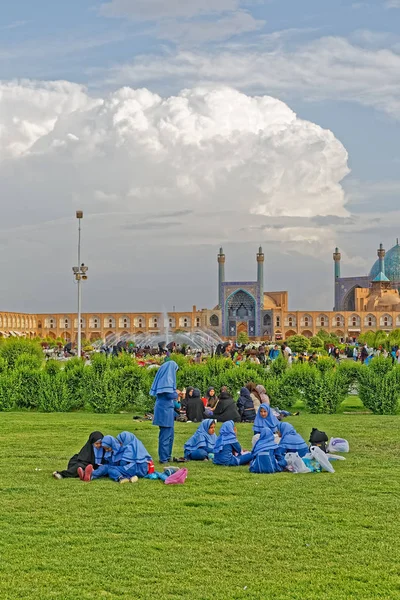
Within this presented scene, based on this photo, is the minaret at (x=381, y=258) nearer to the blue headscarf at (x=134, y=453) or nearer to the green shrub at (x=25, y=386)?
the green shrub at (x=25, y=386)

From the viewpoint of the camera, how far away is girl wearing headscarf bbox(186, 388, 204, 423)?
12227mm

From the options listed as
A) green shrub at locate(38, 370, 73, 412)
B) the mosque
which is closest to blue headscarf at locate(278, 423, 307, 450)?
green shrub at locate(38, 370, 73, 412)

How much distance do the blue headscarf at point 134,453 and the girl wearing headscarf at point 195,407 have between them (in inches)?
186

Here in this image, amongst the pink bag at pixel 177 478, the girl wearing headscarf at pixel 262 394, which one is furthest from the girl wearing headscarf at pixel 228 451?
the girl wearing headscarf at pixel 262 394

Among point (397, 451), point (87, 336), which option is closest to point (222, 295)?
point (87, 336)

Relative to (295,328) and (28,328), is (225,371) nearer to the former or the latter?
(295,328)

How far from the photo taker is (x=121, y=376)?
14.5m

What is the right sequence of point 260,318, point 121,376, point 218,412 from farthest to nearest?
1. point 260,318
2. point 121,376
3. point 218,412

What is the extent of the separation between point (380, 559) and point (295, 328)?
60767 mm

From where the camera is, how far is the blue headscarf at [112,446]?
24.3ft

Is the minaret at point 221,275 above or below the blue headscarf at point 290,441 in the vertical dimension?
above

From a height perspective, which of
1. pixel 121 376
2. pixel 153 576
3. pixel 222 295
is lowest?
pixel 153 576

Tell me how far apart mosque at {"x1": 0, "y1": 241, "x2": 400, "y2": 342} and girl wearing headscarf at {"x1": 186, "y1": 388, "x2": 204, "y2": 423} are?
50073mm

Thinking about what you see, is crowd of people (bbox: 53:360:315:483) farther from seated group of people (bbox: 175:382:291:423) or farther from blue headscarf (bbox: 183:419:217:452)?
A: seated group of people (bbox: 175:382:291:423)
